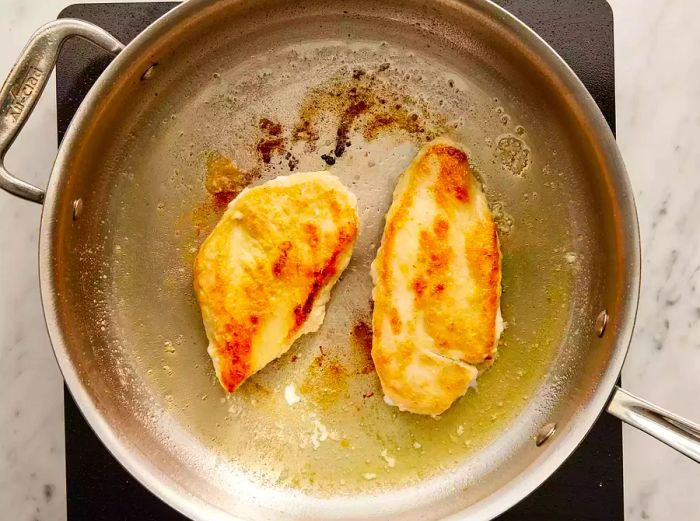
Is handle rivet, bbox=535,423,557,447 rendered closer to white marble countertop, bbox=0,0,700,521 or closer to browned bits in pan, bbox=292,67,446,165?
white marble countertop, bbox=0,0,700,521

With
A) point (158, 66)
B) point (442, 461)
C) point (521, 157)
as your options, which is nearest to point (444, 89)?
point (521, 157)

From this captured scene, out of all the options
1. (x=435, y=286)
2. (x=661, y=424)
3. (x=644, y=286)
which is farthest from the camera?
(x=644, y=286)

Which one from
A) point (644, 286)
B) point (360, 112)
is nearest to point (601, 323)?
point (644, 286)

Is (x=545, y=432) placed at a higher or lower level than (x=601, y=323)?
lower

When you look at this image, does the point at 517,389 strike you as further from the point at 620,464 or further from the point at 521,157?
the point at 521,157

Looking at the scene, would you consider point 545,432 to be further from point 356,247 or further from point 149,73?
point 149,73

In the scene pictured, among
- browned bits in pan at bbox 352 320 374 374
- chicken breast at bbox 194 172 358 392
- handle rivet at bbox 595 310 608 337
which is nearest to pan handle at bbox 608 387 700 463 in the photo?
handle rivet at bbox 595 310 608 337
